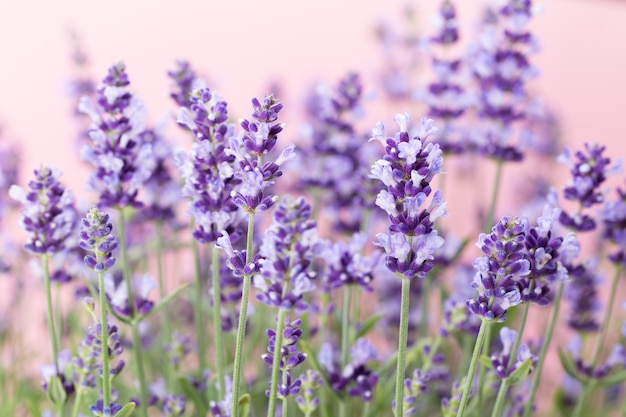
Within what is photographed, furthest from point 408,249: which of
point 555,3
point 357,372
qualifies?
point 555,3

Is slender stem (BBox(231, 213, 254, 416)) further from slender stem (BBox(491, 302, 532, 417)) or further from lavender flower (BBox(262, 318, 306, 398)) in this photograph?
slender stem (BBox(491, 302, 532, 417))

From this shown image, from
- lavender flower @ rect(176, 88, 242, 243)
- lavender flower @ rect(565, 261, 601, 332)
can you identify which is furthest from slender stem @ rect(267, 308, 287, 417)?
lavender flower @ rect(565, 261, 601, 332)

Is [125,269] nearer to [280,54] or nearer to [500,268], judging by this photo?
[500,268]

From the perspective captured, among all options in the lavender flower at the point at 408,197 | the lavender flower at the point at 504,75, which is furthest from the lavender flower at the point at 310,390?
the lavender flower at the point at 504,75

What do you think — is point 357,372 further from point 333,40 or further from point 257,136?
point 333,40

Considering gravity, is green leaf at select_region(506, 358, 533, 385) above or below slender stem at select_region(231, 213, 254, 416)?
below

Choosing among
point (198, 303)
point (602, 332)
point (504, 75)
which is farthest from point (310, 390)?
point (504, 75)
